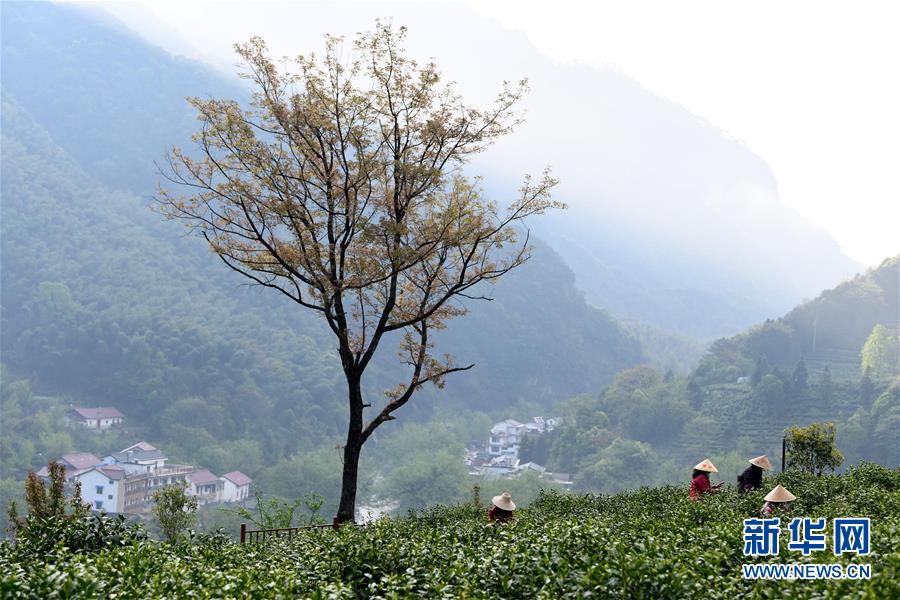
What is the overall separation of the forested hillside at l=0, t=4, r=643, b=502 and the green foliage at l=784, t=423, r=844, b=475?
59.4 m

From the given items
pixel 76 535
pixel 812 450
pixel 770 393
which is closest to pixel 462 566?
pixel 76 535

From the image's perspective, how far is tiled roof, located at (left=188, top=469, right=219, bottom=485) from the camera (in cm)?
6706

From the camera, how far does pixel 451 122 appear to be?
45.1 feet

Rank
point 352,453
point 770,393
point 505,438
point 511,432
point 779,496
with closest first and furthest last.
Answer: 1. point 779,496
2. point 352,453
3. point 770,393
4. point 505,438
5. point 511,432

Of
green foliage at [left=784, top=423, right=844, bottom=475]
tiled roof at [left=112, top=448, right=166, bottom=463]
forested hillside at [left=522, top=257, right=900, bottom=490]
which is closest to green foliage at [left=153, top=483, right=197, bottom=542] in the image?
green foliage at [left=784, top=423, right=844, bottom=475]

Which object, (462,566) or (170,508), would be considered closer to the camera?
(462,566)

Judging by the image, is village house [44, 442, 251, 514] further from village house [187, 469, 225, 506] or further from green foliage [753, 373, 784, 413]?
green foliage [753, 373, 784, 413]

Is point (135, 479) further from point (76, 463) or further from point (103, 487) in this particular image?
point (76, 463)

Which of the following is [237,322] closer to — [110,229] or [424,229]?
[110,229]

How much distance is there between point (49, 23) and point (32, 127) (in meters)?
43.8

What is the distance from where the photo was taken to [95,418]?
7588 centimetres

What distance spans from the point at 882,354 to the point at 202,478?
214 feet

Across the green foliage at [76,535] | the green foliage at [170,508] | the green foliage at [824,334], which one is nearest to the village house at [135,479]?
the green foliage at [170,508]

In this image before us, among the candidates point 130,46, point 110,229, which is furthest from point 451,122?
point 130,46
